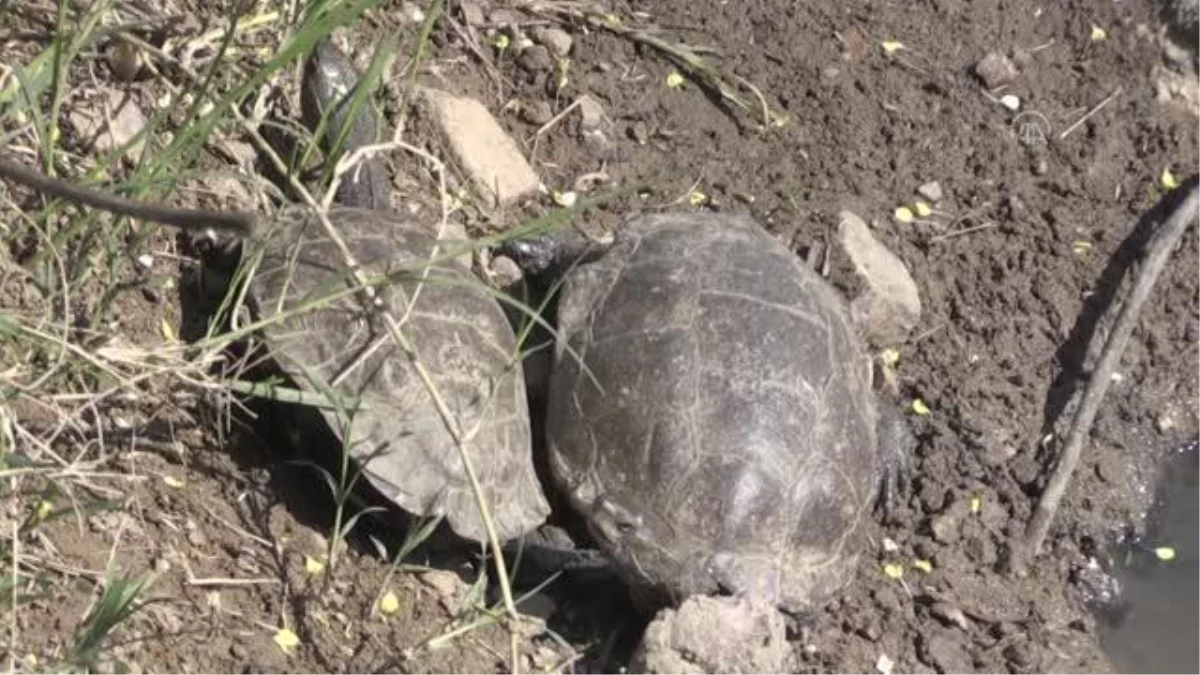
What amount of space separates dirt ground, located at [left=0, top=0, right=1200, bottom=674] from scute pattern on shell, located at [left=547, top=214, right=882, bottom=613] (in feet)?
0.76

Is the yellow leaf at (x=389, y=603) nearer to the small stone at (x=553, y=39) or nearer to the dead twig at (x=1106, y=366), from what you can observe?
the dead twig at (x=1106, y=366)

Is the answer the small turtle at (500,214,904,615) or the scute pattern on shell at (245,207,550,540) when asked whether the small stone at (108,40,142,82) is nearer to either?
the scute pattern on shell at (245,207,550,540)

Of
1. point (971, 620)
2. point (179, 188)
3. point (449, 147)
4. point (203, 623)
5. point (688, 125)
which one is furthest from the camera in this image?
point (688, 125)

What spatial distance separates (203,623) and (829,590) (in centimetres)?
146

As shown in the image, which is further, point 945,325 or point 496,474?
point 945,325

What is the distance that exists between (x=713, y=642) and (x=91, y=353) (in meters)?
1.33

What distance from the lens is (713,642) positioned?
349 centimetres

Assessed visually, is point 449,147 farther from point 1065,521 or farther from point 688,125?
point 1065,521

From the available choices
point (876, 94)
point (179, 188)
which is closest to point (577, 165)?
point (876, 94)

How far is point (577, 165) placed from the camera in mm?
4914

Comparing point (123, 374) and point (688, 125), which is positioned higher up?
point (123, 374)

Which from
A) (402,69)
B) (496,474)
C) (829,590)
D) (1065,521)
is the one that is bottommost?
(1065,521)

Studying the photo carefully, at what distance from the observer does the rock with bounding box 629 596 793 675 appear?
347 cm

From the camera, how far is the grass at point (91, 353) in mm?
3000
